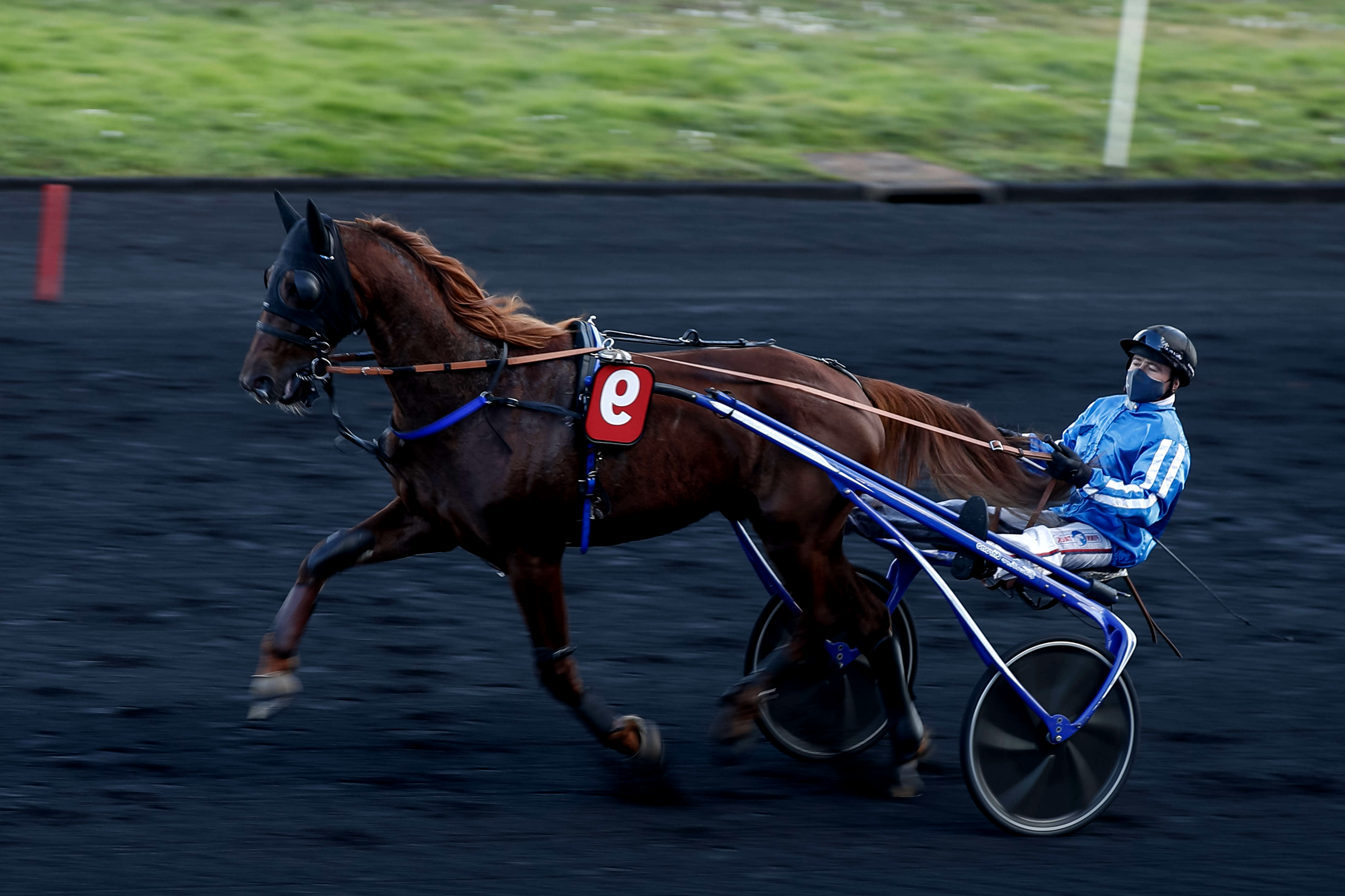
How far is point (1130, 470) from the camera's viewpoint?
182 inches

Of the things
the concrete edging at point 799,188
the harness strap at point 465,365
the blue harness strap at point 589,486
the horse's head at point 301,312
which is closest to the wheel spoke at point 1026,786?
the blue harness strap at point 589,486

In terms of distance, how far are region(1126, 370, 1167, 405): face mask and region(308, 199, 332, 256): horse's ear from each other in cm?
226

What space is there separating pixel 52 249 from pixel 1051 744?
24.1 feet

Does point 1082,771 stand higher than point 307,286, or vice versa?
point 307,286

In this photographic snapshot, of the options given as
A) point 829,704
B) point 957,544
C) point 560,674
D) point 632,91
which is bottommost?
point 829,704

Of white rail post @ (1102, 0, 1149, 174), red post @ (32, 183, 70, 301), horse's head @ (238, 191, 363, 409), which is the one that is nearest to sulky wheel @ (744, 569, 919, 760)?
horse's head @ (238, 191, 363, 409)

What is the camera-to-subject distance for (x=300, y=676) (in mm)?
5480

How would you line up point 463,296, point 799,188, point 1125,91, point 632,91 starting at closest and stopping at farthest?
point 463,296 → point 799,188 → point 1125,91 → point 632,91

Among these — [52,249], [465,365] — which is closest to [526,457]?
[465,365]

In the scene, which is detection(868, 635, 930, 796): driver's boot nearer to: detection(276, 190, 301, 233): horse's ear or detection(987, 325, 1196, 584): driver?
detection(987, 325, 1196, 584): driver

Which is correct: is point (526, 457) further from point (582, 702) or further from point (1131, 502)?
point (1131, 502)

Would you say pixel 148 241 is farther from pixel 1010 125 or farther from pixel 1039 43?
pixel 1039 43

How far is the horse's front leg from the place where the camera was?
4.68 meters

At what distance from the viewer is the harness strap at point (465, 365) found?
14.5 ft
